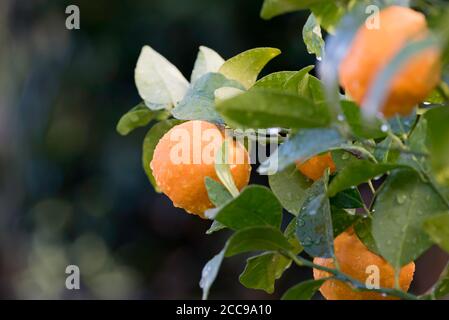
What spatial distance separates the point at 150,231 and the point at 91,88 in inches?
25.5

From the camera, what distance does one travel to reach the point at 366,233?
2.04ft

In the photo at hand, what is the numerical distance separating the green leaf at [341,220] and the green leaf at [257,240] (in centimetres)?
7

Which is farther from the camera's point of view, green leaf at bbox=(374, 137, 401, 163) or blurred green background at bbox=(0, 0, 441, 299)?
blurred green background at bbox=(0, 0, 441, 299)

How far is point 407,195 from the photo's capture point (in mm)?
526

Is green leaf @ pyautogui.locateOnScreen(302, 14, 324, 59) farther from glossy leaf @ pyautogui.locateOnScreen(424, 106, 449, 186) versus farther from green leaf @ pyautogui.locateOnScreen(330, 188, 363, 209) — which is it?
glossy leaf @ pyautogui.locateOnScreen(424, 106, 449, 186)

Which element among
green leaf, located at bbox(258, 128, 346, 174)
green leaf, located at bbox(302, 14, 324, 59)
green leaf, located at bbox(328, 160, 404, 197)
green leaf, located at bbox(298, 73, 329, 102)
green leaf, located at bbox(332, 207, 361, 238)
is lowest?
green leaf, located at bbox(332, 207, 361, 238)

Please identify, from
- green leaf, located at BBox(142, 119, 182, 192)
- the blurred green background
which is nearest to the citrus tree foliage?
green leaf, located at BBox(142, 119, 182, 192)

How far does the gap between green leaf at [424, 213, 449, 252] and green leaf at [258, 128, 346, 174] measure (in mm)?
73

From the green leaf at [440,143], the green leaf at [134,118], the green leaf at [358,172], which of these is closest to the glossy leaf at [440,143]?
the green leaf at [440,143]

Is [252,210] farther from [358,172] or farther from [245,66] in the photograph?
[245,66]

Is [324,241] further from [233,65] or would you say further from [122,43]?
[122,43]

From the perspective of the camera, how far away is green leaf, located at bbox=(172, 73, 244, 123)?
653 mm

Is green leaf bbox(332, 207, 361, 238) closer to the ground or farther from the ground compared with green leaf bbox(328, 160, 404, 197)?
closer to the ground
